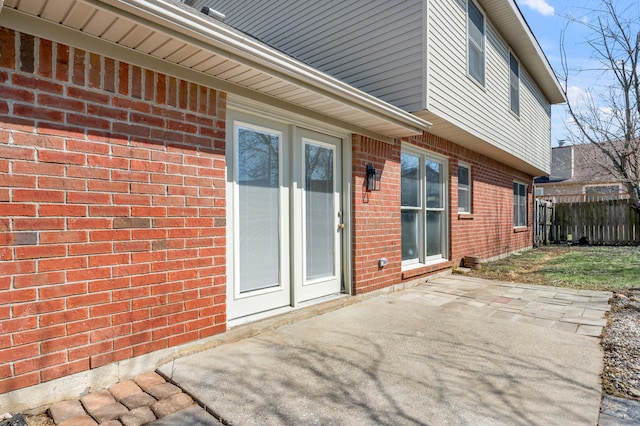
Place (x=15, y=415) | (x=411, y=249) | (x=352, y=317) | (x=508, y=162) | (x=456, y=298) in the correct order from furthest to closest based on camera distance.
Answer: (x=508, y=162) → (x=411, y=249) → (x=456, y=298) → (x=352, y=317) → (x=15, y=415)

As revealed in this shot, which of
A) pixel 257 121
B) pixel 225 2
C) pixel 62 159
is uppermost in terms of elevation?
pixel 225 2

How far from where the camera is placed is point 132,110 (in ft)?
9.05

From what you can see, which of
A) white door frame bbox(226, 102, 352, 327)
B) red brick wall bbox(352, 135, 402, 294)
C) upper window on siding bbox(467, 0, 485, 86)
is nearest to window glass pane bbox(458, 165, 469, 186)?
upper window on siding bbox(467, 0, 485, 86)

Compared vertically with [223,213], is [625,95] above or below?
above

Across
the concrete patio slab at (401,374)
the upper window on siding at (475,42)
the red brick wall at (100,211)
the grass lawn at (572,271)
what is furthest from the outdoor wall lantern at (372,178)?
the grass lawn at (572,271)

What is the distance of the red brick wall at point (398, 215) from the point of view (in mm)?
5031

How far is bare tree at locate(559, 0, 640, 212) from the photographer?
1072 centimetres

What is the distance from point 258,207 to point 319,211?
3.25 ft

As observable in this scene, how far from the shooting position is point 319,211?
15.2ft

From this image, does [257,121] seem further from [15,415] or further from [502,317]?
[502,317]

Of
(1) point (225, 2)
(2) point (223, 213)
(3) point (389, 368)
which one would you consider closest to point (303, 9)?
(1) point (225, 2)

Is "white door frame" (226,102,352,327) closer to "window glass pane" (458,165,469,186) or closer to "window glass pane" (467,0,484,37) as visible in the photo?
"window glass pane" (467,0,484,37)

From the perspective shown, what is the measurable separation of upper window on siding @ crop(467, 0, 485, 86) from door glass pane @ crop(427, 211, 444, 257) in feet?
8.59

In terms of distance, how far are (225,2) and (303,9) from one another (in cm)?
274
